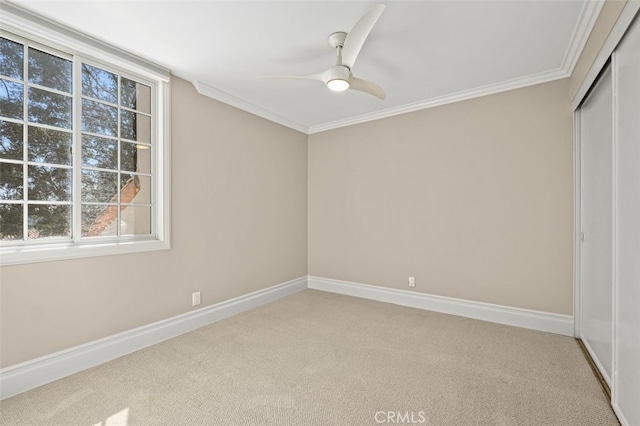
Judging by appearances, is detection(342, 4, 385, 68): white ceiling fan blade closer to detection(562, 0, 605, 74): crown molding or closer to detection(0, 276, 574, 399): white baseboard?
detection(562, 0, 605, 74): crown molding

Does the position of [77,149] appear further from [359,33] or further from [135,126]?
[359,33]

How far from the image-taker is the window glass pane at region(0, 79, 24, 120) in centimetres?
198

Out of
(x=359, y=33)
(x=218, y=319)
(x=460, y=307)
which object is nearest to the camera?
(x=359, y=33)

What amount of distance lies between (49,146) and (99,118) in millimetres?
436

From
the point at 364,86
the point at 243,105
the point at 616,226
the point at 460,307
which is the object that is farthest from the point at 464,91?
the point at 243,105

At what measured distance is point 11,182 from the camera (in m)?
1.99

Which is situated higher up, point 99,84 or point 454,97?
point 454,97

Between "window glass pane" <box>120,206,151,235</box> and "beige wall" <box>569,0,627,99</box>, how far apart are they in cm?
364

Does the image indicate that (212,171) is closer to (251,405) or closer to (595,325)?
(251,405)

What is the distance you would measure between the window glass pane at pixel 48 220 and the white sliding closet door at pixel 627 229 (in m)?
3.60

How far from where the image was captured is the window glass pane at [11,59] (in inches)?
78.4

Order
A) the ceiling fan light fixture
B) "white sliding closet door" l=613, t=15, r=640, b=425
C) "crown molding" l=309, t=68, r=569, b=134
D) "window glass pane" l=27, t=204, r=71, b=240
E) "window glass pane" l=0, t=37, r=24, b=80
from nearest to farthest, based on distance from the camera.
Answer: "white sliding closet door" l=613, t=15, r=640, b=425 < "window glass pane" l=0, t=37, r=24, b=80 < "window glass pane" l=27, t=204, r=71, b=240 < the ceiling fan light fixture < "crown molding" l=309, t=68, r=569, b=134

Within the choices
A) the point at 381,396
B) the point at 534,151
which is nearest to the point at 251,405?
the point at 381,396

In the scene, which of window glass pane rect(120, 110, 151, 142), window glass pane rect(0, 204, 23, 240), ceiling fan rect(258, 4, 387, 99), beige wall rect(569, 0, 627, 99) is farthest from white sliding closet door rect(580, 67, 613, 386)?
window glass pane rect(0, 204, 23, 240)
